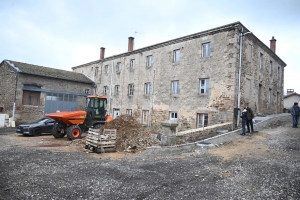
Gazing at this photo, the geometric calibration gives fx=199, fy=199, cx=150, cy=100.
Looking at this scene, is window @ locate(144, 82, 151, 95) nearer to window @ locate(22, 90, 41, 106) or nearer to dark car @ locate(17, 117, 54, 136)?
dark car @ locate(17, 117, 54, 136)

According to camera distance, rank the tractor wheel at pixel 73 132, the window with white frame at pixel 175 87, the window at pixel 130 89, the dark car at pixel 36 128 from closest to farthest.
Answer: the tractor wheel at pixel 73 132, the dark car at pixel 36 128, the window with white frame at pixel 175 87, the window at pixel 130 89

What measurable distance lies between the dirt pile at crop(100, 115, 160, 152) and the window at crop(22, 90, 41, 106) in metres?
13.2

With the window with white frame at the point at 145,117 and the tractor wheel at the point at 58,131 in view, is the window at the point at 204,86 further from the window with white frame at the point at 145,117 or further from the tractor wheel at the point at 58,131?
the tractor wheel at the point at 58,131

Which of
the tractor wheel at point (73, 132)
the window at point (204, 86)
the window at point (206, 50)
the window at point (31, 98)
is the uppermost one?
the window at point (206, 50)

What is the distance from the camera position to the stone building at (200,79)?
12.9 m

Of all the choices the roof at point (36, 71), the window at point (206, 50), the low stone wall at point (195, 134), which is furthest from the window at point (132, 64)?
the low stone wall at point (195, 134)

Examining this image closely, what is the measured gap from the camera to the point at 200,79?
47.0 ft

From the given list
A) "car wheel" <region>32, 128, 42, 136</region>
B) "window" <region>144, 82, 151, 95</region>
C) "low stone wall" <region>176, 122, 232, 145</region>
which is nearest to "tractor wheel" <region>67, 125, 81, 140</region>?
"car wheel" <region>32, 128, 42, 136</region>

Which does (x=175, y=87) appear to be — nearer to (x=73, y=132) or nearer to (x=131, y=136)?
(x=131, y=136)

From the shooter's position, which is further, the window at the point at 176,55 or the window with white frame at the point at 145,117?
the window with white frame at the point at 145,117

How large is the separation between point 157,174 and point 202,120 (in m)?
9.07

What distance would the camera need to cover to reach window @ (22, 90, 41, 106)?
1875cm

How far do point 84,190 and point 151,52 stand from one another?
49.6 feet

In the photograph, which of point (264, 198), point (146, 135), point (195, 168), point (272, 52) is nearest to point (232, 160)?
point (195, 168)
